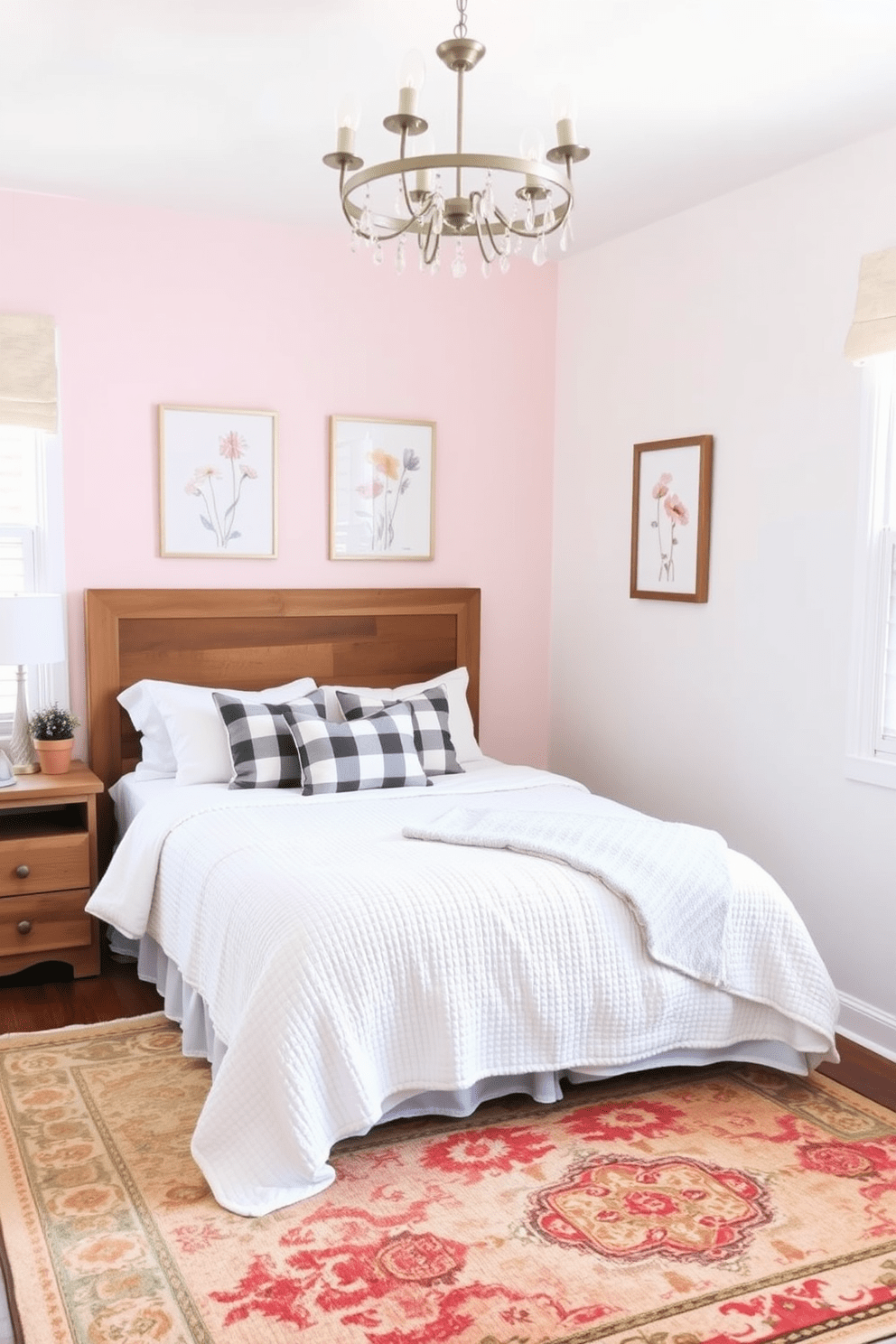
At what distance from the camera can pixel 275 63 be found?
2879 millimetres

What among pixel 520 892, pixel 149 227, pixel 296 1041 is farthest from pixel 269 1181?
pixel 149 227

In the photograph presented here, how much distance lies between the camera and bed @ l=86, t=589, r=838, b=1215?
256 centimetres

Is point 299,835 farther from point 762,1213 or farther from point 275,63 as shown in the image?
point 275,63

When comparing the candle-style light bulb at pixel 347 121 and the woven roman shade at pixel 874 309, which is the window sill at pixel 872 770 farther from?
the candle-style light bulb at pixel 347 121

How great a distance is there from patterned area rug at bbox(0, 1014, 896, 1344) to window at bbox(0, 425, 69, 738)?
4.76ft

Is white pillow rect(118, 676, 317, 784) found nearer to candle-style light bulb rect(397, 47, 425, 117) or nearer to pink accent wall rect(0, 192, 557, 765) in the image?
Answer: pink accent wall rect(0, 192, 557, 765)

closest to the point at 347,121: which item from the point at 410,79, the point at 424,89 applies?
the point at 410,79

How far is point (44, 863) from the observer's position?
3.73 m

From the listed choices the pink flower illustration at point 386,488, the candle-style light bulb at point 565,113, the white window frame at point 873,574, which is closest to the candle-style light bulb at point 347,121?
the candle-style light bulb at point 565,113

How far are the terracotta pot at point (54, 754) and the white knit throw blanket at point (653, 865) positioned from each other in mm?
1402

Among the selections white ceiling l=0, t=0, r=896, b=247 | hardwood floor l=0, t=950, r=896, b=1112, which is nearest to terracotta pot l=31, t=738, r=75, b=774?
hardwood floor l=0, t=950, r=896, b=1112

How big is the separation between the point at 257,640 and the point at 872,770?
2.23 meters

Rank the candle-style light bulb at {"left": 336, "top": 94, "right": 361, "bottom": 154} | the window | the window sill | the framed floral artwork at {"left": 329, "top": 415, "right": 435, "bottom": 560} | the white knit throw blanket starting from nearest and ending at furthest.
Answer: the candle-style light bulb at {"left": 336, "top": 94, "right": 361, "bottom": 154} < the white knit throw blanket < the window sill < the window < the framed floral artwork at {"left": 329, "top": 415, "right": 435, "bottom": 560}

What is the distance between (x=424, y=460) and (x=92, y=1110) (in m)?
2.74
